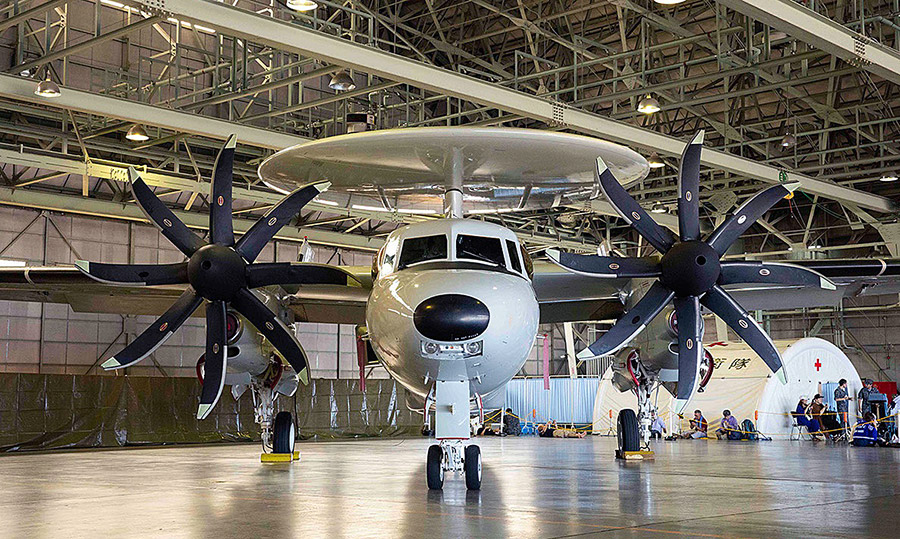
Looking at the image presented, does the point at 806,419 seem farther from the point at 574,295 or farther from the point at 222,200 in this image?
the point at 222,200

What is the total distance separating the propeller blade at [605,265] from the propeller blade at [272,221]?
3.92 metres

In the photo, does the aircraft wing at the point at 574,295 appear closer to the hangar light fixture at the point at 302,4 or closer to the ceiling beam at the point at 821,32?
the ceiling beam at the point at 821,32

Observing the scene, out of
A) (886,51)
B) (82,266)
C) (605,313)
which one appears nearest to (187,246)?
(82,266)

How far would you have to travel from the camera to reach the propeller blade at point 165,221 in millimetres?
13914

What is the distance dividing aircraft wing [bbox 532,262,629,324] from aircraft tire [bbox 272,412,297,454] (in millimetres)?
5511

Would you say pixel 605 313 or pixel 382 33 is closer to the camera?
pixel 605 313

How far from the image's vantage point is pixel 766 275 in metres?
13.3

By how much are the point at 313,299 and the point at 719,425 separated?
69.7 feet

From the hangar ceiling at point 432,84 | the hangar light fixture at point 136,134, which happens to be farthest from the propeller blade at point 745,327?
the hangar light fixture at point 136,134

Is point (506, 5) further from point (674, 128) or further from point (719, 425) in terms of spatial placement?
point (719, 425)

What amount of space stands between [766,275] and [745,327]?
86 centimetres

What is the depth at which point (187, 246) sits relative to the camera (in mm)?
13844

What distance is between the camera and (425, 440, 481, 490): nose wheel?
1145cm

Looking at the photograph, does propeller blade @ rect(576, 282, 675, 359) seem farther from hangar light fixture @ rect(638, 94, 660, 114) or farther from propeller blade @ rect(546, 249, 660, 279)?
hangar light fixture @ rect(638, 94, 660, 114)
